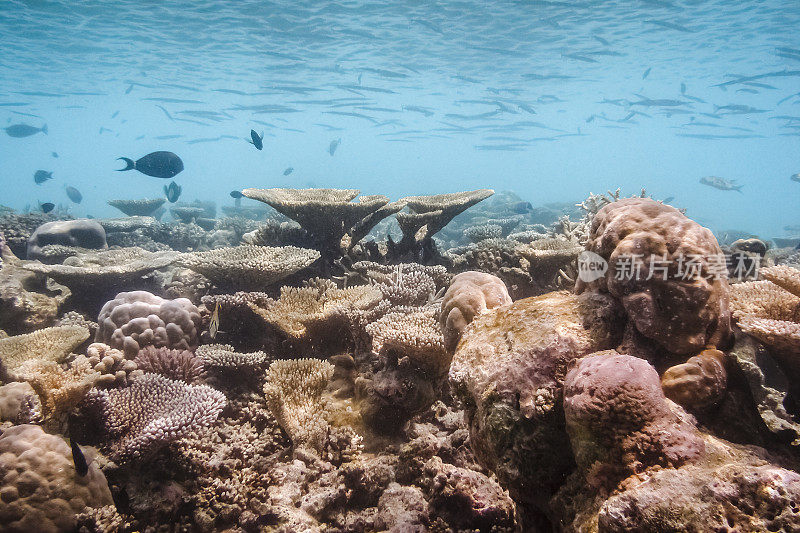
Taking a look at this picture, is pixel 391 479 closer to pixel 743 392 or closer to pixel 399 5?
pixel 743 392

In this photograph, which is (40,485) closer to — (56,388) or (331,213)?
(56,388)

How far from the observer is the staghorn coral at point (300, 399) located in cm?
327

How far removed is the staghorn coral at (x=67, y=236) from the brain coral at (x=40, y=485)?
7.92 m

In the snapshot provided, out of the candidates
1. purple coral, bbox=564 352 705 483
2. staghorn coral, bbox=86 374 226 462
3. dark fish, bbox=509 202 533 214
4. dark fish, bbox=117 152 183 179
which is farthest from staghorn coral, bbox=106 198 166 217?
purple coral, bbox=564 352 705 483

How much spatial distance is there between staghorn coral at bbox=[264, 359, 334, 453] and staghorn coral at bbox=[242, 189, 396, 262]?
3109 mm

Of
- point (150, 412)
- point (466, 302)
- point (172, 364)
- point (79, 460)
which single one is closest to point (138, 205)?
point (172, 364)

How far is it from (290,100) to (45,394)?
4125 centimetres

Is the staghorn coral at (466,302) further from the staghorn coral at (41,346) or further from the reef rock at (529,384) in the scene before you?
the staghorn coral at (41,346)

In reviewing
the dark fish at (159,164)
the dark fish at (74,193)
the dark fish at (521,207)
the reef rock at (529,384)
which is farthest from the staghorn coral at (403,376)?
the dark fish at (74,193)

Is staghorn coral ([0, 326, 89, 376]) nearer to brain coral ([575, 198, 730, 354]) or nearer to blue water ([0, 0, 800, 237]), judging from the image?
brain coral ([575, 198, 730, 354])

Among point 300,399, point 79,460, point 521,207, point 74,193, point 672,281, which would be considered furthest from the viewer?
point 74,193

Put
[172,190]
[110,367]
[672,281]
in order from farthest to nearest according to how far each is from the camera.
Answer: [172,190] < [110,367] < [672,281]

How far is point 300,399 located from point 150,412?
50.4 inches

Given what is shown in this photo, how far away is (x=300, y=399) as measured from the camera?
3.44 m
